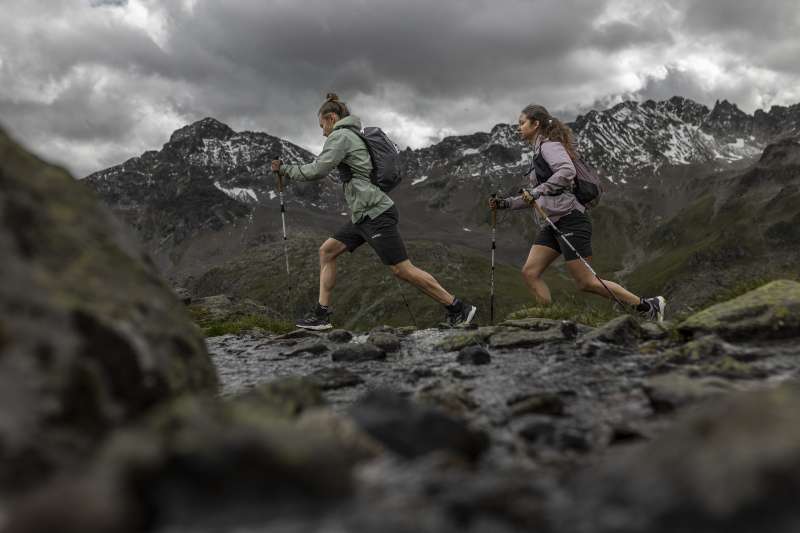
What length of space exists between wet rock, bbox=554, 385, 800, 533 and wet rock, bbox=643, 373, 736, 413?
175 centimetres

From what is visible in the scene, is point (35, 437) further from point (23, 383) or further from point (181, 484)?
point (181, 484)

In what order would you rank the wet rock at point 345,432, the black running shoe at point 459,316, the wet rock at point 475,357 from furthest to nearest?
the black running shoe at point 459,316 < the wet rock at point 475,357 < the wet rock at point 345,432

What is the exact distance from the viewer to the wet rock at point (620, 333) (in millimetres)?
8344

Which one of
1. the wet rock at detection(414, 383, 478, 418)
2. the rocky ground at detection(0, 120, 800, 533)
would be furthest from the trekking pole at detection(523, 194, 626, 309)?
the wet rock at detection(414, 383, 478, 418)

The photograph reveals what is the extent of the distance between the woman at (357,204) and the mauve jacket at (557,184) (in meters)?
3.00

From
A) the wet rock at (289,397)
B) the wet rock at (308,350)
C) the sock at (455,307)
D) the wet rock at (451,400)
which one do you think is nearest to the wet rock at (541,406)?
the wet rock at (451,400)

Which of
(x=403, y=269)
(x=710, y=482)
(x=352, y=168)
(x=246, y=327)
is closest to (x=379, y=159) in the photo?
(x=352, y=168)

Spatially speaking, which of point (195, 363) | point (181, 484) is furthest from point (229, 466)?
point (195, 363)

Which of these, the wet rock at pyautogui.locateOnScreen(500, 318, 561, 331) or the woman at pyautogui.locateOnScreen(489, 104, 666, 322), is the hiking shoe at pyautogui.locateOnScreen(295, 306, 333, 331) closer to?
the wet rock at pyautogui.locateOnScreen(500, 318, 561, 331)

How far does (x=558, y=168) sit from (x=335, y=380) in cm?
692

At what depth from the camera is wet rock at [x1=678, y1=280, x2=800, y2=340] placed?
22.6 ft

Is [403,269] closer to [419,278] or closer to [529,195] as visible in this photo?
[419,278]

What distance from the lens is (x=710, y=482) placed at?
7.30ft

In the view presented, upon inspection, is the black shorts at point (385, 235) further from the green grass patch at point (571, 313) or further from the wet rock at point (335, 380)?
the wet rock at point (335, 380)
